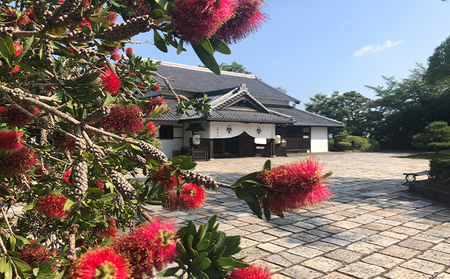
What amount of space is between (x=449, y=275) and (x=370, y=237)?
1.12 m

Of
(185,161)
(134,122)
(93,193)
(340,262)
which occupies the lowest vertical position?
(340,262)

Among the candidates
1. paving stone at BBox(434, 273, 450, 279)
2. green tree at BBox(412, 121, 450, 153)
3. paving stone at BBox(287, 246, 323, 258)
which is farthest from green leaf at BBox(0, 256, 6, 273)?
green tree at BBox(412, 121, 450, 153)

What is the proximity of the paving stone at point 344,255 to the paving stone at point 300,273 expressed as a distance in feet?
1.54

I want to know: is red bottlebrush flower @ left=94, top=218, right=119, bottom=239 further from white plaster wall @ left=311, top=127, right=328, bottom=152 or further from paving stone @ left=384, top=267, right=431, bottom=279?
white plaster wall @ left=311, top=127, right=328, bottom=152

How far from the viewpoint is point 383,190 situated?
7.21 metres

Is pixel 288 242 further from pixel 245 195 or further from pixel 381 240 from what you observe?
pixel 245 195

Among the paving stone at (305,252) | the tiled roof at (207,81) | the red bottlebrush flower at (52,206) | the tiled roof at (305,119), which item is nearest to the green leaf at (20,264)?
the red bottlebrush flower at (52,206)

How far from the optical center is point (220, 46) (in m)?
1.04

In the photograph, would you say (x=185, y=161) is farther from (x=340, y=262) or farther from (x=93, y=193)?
(x=340, y=262)

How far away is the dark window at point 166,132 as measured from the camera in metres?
15.0

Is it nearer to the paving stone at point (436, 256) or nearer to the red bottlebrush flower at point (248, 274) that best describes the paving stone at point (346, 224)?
the paving stone at point (436, 256)

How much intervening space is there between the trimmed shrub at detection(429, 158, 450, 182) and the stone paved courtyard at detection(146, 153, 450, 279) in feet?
2.23

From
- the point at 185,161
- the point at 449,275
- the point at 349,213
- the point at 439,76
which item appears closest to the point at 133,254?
the point at 185,161

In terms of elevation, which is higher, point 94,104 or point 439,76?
point 439,76
